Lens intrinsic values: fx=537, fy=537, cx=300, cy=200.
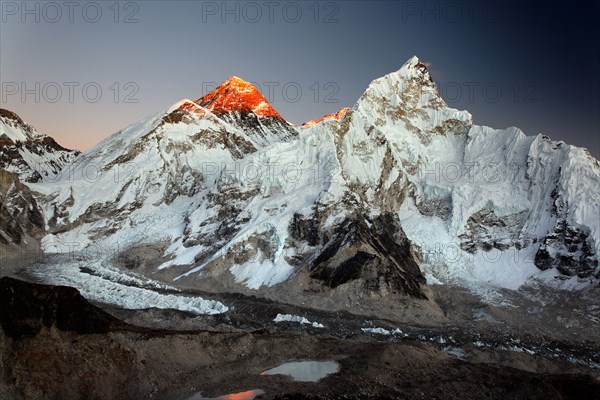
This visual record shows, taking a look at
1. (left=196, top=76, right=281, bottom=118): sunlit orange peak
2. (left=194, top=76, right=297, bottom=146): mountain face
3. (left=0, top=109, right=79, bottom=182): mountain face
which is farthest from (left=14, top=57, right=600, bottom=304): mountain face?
(left=196, top=76, right=281, bottom=118): sunlit orange peak

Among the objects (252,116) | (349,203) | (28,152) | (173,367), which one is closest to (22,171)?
(28,152)

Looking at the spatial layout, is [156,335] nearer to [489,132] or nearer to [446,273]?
[446,273]

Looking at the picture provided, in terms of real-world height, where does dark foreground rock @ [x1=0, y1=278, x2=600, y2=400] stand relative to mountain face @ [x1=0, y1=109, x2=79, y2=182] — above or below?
below

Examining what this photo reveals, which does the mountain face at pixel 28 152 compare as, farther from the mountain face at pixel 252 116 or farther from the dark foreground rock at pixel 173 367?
the dark foreground rock at pixel 173 367

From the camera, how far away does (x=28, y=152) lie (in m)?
162

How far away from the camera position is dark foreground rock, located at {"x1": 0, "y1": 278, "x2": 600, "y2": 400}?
96.9 ft

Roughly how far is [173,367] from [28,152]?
15005cm

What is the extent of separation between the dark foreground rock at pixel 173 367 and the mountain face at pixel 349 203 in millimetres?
42484

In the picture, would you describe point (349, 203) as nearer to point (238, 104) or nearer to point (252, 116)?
point (252, 116)

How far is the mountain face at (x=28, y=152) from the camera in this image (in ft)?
495

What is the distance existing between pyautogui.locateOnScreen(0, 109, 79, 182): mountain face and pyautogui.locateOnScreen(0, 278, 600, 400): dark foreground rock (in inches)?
5181

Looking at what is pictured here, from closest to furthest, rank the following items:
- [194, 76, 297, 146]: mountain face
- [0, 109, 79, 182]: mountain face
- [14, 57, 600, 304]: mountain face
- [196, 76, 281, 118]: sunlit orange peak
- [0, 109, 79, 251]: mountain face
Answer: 1. [14, 57, 600, 304]: mountain face
2. [0, 109, 79, 251]: mountain face
3. [0, 109, 79, 182]: mountain face
4. [194, 76, 297, 146]: mountain face
5. [196, 76, 281, 118]: sunlit orange peak

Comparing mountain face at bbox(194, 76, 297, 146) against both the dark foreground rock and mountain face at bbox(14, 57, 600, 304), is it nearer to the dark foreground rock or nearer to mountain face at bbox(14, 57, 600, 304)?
mountain face at bbox(14, 57, 600, 304)

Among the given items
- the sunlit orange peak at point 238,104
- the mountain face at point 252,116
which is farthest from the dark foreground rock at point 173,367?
the sunlit orange peak at point 238,104
